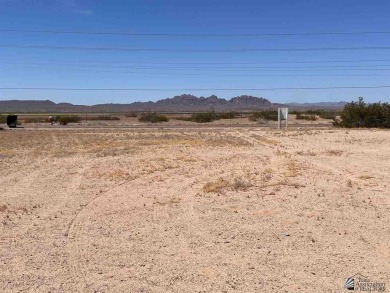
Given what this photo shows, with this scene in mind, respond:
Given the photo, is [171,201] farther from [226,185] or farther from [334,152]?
[334,152]

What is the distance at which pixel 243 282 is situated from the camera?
6773mm

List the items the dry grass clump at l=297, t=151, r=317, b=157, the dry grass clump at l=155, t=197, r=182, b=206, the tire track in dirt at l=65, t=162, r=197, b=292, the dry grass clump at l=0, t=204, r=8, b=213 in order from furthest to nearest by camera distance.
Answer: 1. the dry grass clump at l=297, t=151, r=317, b=157
2. the dry grass clump at l=155, t=197, r=182, b=206
3. the dry grass clump at l=0, t=204, r=8, b=213
4. the tire track in dirt at l=65, t=162, r=197, b=292

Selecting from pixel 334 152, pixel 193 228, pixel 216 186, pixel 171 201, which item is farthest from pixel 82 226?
pixel 334 152

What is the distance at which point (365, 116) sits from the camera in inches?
2215

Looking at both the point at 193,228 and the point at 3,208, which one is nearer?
the point at 193,228

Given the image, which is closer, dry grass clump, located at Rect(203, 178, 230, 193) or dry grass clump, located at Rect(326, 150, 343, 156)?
dry grass clump, located at Rect(203, 178, 230, 193)

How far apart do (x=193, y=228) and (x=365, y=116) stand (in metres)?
50.6

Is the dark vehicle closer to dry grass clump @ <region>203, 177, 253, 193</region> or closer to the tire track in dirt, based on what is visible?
the tire track in dirt

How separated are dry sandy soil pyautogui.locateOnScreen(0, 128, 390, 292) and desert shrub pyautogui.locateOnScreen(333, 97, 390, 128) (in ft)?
128

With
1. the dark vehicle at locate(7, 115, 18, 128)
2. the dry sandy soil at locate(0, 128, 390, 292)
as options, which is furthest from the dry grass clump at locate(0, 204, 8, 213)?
the dark vehicle at locate(7, 115, 18, 128)

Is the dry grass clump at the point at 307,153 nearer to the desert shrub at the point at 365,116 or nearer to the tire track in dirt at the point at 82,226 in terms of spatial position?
the tire track in dirt at the point at 82,226

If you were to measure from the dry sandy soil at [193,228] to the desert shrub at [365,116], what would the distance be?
3896 cm

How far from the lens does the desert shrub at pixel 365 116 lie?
55.3 meters

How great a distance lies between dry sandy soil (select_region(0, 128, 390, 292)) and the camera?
6945mm
